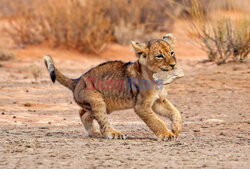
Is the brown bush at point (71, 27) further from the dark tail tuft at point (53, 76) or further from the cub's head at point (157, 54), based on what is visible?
the cub's head at point (157, 54)

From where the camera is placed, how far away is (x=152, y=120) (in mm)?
6191

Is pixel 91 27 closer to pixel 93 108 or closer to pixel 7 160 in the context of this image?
pixel 93 108

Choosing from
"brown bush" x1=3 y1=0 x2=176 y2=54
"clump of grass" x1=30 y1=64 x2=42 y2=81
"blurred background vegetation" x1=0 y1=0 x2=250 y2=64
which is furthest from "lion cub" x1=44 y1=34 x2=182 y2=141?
"brown bush" x1=3 y1=0 x2=176 y2=54

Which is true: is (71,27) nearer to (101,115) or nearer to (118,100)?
(118,100)

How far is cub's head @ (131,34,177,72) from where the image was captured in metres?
6.04

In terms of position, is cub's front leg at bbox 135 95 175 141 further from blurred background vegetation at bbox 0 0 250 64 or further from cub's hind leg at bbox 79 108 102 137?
blurred background vegetation at bbox 0 0 250 64

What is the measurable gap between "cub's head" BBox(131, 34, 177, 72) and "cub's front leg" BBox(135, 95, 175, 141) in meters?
0.38

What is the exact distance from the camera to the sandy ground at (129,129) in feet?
16.6

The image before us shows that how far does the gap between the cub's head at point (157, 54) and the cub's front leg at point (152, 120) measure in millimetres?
380

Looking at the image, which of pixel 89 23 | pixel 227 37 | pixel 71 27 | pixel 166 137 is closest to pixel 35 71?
pixel 227 37

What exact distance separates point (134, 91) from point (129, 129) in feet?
3.96

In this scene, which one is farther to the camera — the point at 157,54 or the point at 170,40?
the point at 170,40

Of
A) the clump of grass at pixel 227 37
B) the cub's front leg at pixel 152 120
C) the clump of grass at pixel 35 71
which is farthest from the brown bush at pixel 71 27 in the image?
the cub's front leg at pixel 152 120

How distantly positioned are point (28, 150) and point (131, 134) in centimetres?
175
